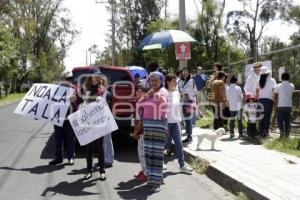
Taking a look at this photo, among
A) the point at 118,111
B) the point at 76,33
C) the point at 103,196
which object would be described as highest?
the point at 76,33

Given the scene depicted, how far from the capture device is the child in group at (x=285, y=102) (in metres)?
11.5

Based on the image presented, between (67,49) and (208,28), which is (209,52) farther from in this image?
(67,49)

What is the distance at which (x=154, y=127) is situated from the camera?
26.2 ft

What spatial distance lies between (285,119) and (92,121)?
16.5ft

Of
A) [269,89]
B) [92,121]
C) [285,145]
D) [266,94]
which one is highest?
[269,89]

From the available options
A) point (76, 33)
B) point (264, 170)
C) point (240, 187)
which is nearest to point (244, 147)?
point (264, 170)

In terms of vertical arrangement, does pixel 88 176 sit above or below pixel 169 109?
below

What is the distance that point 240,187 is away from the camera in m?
7.39

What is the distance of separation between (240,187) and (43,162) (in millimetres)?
4642

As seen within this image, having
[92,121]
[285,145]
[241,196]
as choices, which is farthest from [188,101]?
[241,196]

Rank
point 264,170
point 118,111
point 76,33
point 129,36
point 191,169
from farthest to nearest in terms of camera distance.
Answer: point 76,33 < point 129,36 < point 118,111 < point 191,169 < point 264,170

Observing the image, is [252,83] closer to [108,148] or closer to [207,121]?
[207,121]

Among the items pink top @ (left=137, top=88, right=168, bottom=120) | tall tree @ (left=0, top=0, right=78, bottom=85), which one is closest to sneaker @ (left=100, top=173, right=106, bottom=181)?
pink top @ (left=137, top=88, right=168, bottom=120)

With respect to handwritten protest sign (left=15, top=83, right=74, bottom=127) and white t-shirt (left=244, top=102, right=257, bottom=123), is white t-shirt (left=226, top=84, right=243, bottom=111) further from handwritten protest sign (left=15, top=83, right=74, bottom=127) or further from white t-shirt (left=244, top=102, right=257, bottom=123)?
handwritten protest sign (left=15, top=83, right=74, bottom=127)
